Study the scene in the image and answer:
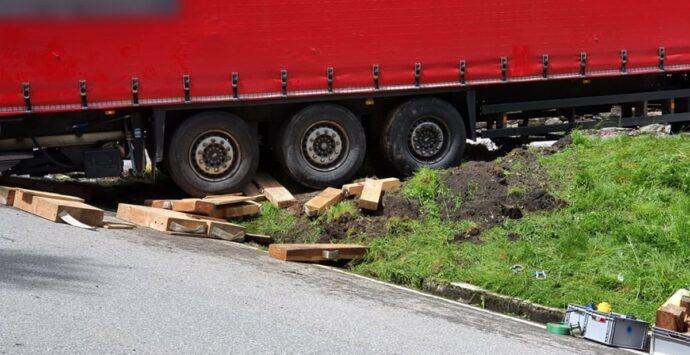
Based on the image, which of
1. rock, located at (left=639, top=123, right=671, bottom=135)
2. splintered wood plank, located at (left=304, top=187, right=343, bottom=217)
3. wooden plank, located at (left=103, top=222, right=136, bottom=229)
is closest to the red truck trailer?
rock, located at (left=639, top=123, right=671, bottom=135)

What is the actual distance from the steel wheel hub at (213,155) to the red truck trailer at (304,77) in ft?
0.06

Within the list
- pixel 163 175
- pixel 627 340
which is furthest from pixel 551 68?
pixel 627 340

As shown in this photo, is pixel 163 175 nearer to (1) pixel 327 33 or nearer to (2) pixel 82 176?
(2) pixel 82 176

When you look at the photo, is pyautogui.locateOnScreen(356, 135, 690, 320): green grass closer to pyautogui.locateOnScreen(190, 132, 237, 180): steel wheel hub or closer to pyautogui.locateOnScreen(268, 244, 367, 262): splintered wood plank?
pyautogui.locateOnScreen(268, 244, 367, 262): splintered wood plank

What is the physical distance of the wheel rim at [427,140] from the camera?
17.2 m

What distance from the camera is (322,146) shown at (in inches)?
653

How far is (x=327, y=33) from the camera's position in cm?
1623

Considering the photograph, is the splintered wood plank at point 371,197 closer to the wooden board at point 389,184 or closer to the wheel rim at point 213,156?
the wooden board at point 389,184

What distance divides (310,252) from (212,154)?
370 centimetres

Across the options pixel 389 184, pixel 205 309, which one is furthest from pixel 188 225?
pixel 205 309

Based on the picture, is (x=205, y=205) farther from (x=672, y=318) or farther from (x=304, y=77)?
(x=672, y=318)

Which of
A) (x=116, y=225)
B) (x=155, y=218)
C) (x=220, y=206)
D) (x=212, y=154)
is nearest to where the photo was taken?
(x=116, y=225)

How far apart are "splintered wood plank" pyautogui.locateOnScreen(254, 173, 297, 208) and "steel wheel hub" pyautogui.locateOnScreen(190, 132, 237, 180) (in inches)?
20.5

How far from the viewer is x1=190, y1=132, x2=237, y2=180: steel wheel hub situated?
16.0 meters
